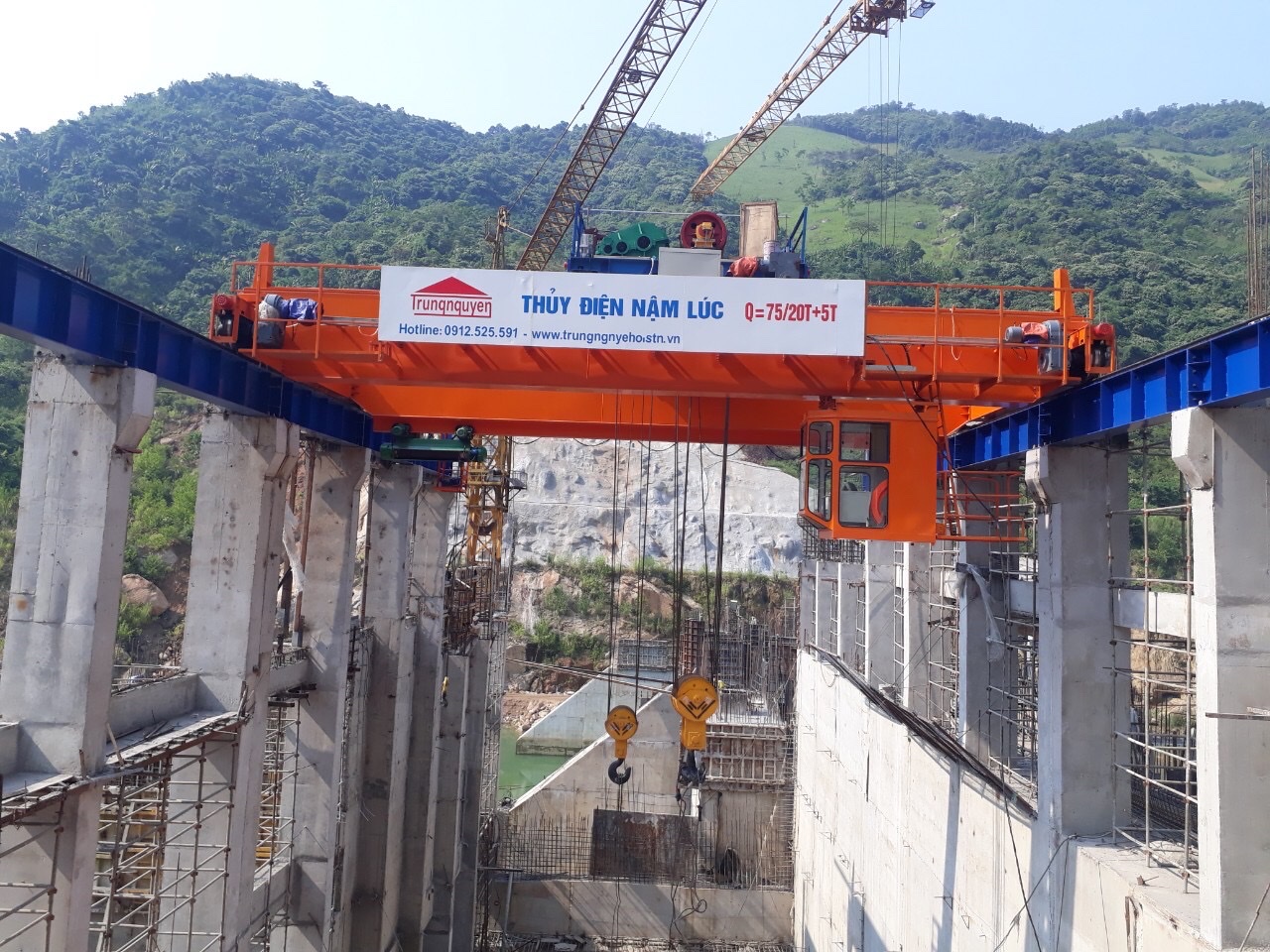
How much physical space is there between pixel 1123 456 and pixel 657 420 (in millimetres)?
6047

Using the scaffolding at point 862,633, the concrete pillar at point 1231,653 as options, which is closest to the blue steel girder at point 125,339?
the concrete pillar at point 1231,653

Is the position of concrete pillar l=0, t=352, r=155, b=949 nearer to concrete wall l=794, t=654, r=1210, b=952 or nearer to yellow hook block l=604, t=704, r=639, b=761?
yellow hook block l=604, t=704, r=639, b=761

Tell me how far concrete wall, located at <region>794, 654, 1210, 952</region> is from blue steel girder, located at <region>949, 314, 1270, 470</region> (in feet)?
14.6

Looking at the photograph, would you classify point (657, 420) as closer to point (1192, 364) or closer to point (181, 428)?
point (1192, 364)

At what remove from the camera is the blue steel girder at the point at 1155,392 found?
25.2 ft

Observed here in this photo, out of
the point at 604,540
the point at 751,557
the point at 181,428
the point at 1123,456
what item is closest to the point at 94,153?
the point at 181,428

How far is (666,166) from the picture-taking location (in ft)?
448

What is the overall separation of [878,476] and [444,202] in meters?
95.2

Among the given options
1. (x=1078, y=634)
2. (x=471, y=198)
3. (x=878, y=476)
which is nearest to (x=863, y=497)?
(x=878, y=476)

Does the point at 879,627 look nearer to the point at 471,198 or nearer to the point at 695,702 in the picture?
the point at 695,702

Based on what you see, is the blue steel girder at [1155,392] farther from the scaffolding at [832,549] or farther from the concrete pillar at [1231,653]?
the scaffolding at [832,549]

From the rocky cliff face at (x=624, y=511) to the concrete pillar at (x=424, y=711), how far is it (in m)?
31.9

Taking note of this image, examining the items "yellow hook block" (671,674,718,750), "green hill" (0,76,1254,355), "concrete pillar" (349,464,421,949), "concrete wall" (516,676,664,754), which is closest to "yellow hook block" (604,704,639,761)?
"yellow hook block" (671,674,718,750)

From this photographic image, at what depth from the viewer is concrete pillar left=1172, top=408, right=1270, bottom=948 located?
755 cm
